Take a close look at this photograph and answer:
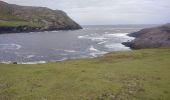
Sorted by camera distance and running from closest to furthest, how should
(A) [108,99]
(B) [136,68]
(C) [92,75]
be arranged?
(A) [108,99], (C) [92,75], (B) [136,68]

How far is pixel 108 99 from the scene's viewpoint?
30922 mm

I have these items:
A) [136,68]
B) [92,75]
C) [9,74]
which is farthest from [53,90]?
[136,68]

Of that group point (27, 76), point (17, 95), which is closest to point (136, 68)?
point (27, 76)

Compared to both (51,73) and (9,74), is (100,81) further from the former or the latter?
(9,74)

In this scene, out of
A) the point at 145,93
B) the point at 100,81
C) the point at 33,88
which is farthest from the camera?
the point at 100,81

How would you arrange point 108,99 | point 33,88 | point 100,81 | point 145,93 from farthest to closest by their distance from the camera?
1. point 100,81
2. point 33,88
3. point 145,93
4. point 108,99

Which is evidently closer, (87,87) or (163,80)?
(87,87)

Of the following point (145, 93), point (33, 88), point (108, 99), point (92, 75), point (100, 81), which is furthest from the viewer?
point (92, 75)

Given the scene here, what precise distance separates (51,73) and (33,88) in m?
10.8

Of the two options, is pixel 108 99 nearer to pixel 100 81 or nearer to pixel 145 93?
pixel 145 93

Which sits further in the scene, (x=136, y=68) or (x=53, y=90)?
(x=136, y=68)

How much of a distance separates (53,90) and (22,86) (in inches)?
190

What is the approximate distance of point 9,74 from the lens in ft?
152

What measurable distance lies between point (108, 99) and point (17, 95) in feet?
35.0
